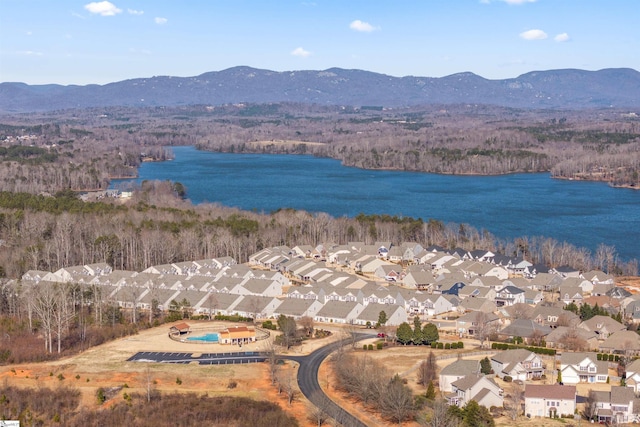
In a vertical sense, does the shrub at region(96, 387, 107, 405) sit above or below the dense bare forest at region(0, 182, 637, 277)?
below

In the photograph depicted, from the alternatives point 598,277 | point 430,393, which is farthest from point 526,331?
point 598,277

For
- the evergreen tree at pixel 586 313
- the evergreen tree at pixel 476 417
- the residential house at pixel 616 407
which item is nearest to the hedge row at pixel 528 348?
the evergreen tree at pixel 586 313

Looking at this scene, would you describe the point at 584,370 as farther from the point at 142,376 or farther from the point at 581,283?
the point at 142,376

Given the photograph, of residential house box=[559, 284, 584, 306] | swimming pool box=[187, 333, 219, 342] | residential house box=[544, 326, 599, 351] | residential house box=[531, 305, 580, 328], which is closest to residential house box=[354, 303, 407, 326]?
residential house box=[531, 305, 580, 328]

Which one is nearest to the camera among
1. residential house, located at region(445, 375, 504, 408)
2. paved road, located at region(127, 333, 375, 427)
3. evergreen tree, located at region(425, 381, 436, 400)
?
residential house, located at region(445, 375, 504, 408)

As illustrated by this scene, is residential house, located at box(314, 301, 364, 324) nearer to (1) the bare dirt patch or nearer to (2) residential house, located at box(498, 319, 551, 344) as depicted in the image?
(1) the bare dirt patch
